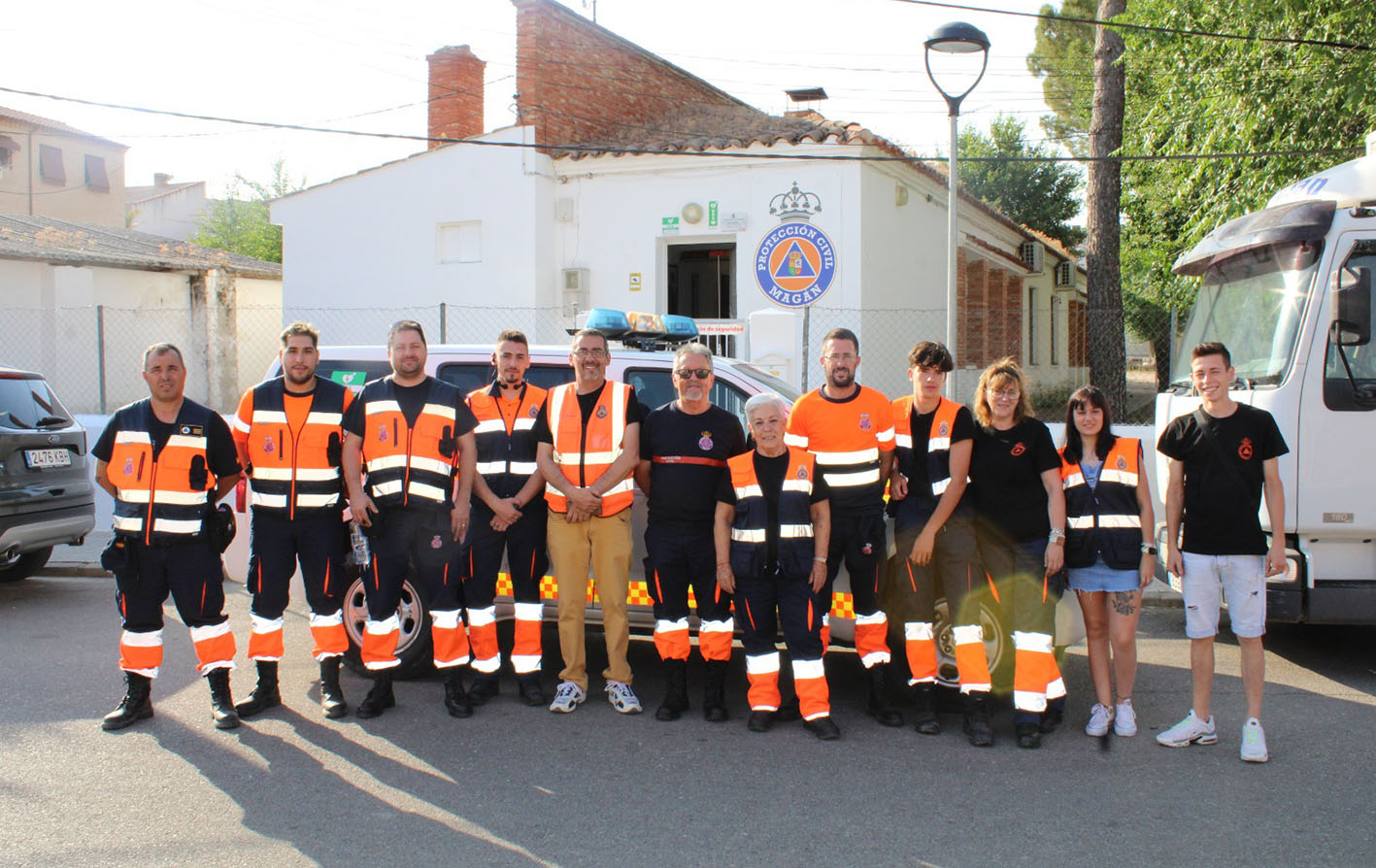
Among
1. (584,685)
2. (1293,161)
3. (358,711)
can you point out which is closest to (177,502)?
(358,711)

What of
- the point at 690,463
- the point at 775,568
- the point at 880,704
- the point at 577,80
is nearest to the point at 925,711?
the point at 880,704

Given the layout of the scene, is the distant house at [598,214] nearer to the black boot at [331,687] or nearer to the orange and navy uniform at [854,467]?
the orange and navy uniform at [854,467]

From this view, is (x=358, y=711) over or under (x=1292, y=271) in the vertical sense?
under

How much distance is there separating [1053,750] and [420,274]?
13.3 meters

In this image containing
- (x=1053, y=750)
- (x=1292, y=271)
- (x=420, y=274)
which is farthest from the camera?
(x=420, y=274)

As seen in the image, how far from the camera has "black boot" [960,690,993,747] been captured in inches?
201

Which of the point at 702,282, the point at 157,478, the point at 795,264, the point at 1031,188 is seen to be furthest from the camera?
the point at 1031,188

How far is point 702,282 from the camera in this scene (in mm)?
17125

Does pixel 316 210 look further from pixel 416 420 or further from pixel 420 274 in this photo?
pixel 416 420

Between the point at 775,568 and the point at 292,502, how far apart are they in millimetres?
2406

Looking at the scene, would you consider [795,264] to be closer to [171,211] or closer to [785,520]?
[785,520]

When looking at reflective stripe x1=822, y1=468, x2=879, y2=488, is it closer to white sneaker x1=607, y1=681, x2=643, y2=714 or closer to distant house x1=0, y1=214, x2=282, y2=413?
white sneaker x1=607, y1=681, x2=643, y2=714

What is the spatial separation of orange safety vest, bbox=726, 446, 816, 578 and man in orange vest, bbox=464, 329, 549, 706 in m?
1.12

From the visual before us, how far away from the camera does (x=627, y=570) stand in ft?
18.6
